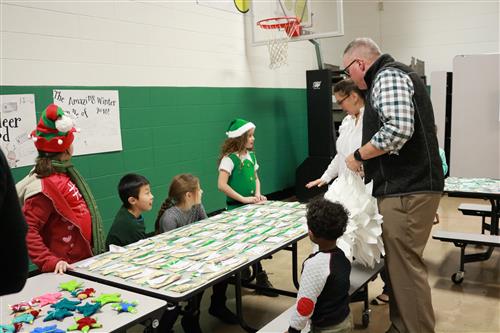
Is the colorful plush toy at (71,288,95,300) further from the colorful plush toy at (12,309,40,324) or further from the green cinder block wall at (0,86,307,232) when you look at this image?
the green cinder block wall at (0,86,307,232)

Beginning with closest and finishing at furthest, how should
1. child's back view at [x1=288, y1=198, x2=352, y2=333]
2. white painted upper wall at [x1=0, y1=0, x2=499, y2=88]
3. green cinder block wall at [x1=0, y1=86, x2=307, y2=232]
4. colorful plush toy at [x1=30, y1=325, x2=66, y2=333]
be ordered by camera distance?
colorful plush toy at [x1=30, y1=325, x2=66, y2=333] < child's back view at [x1=288, y1=198, x2=352, y2=333] < white painted upper wall at [x1=0, y1=0, x2=499, y2=88] < green cinder block wall at [x1=0, y1=86, x2=307, y2=232]

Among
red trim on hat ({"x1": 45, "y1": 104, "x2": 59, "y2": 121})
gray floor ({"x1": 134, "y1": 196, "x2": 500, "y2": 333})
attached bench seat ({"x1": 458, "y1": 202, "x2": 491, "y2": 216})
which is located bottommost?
gray floor ({"x1": 134, "y1": 196, "x2": 500, "y2": 333})

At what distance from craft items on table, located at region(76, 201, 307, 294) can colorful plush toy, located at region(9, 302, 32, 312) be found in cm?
37

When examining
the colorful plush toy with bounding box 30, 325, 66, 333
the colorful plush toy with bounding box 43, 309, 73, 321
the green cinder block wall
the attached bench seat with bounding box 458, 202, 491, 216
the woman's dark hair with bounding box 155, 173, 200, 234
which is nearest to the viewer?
the colorful plush toy with bounding box 30, 325, 66, 333

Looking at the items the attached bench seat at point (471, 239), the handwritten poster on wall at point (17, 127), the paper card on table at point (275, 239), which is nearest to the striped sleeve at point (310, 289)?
the paper card on table at point (275, 239)

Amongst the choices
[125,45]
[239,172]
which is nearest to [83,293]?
[239,172]

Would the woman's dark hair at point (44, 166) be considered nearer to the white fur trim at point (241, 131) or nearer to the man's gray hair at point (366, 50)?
the white fur trim at point (241, 131)

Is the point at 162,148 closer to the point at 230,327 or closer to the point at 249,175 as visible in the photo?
the point at 249,175

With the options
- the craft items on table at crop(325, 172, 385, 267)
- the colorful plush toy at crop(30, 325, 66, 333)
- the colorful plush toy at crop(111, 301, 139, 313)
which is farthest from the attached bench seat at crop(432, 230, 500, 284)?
the colorful plush toy at crop(30, 325, 66, 333)

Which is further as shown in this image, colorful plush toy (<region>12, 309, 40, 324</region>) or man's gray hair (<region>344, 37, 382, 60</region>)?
man's gray hair (<region>344, 37, 382, 60</region>)

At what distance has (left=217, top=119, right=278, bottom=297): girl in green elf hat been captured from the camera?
346 cm

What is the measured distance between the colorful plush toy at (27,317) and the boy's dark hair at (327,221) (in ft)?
3.68

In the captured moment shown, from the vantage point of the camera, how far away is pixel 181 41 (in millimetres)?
5125

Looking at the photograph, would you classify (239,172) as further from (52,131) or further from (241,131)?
(52,131)
